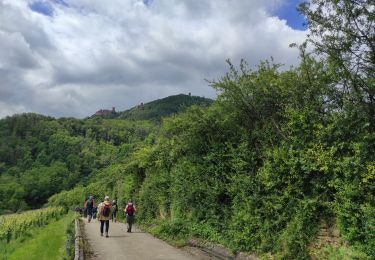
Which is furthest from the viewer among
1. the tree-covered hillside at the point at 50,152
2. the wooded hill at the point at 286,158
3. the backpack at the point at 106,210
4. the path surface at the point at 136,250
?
the tree-covered hillside at the point at 50,152

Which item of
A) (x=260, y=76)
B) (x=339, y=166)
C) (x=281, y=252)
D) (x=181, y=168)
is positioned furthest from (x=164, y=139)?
(x=339, y=166)

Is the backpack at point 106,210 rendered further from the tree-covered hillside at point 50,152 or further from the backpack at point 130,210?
the tree-covered hillside at point 50,152

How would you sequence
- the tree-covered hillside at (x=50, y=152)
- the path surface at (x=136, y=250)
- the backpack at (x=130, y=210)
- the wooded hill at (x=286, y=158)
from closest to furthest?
1. the wooded hill at (x=286, y=158)
2. the path surface at (x=136, y=250)
3. the backpack at (x=130, y=210)
4. the tree-covered hillside at (x=50, y=152)

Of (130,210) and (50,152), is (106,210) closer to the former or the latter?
(130,210)

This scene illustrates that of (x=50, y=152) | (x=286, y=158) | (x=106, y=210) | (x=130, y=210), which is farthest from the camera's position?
(x=50, y=152)

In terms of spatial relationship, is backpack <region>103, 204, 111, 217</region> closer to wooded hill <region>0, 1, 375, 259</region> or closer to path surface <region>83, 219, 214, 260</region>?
path surface <region>83, 219, 214, 260</region>

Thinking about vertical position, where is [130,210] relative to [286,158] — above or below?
below

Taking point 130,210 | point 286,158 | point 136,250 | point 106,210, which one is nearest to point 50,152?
point 130,210

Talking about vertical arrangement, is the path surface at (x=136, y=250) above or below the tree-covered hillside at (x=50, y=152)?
below

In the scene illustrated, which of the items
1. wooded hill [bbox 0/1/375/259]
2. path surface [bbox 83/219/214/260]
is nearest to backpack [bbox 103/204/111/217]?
path surface [bbox 83/219/214/260]

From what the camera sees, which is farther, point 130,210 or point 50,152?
point 50,152

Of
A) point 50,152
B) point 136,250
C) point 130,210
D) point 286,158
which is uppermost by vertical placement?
point 50,152

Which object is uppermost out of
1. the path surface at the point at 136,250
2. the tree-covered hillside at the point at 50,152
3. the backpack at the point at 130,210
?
the tree-covered hillside at the point at 50,152

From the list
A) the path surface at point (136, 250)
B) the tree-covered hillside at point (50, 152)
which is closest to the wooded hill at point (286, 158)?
the path surface at point (136, 250)
